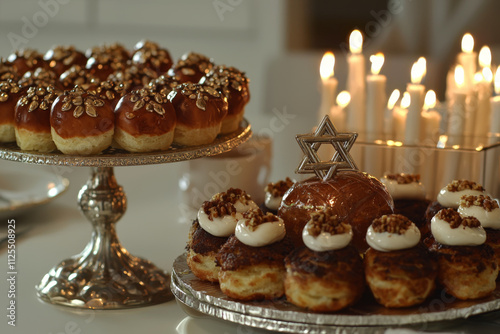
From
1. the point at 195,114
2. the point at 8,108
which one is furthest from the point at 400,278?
the point at 8,108

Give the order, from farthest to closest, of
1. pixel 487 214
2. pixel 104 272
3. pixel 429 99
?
1. pixel 429 99
2. pixel 104 272
3. pixel 487 214

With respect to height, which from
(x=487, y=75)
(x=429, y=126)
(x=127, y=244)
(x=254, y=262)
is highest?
(x=487, y=75)

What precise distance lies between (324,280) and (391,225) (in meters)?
0.12

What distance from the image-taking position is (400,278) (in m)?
0.90

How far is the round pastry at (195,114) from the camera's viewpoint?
3.80 ft

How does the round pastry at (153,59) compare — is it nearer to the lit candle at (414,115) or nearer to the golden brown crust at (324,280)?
the lit candle at (414,115)

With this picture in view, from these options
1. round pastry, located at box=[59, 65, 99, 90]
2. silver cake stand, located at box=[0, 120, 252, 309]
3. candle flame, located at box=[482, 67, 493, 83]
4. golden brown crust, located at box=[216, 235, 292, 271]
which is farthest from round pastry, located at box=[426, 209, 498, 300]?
candle flame, located at box=[482, 67, 493, 83]

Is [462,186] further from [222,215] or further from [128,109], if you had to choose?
[128,109]

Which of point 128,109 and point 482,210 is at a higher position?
point 128,109

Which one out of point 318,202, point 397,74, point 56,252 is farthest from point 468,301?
point 397,74

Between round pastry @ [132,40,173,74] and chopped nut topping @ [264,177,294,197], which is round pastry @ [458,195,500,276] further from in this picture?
round pastry @ [132,40,173,74]

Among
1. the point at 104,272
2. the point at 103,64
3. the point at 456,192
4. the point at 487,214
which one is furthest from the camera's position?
the point at 103,64

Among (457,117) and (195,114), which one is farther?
(457,117)

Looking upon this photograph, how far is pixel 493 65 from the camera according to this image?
2945mm
